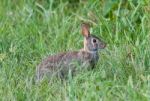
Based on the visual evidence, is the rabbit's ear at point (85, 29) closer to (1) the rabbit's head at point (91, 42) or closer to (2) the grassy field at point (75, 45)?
(1) the rabbit's head at point (91, 42)

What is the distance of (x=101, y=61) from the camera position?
674 cm

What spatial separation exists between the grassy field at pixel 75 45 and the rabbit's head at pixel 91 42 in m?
0.14

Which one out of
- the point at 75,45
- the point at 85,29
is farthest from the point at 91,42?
the point at 75,45

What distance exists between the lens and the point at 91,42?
22.0 ft

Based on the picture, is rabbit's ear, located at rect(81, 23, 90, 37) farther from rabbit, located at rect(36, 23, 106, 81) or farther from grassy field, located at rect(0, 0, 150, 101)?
grassy field, located at rect(0, 0, 150, 101)

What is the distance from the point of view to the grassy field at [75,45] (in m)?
5.80

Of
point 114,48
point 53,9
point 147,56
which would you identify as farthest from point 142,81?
point 53,9

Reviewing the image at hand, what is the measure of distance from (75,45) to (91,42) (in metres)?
0.70

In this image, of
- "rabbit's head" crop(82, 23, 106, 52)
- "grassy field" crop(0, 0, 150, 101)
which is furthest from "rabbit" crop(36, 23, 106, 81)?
"grassy field" crop(0, 0, 150, 101)

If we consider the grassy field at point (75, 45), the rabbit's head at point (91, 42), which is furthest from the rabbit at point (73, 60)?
the grassy field at point (75, 45)

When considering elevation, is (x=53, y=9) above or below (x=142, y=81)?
above

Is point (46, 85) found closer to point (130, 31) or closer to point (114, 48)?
point (114, 48)

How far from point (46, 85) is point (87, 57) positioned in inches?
27.6

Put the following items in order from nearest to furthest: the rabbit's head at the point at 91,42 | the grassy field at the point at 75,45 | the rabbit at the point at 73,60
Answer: the grassy field at the point at 75,45, the rabbit at the point at 73,60, the rabbit's head at the point at 91,42
